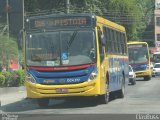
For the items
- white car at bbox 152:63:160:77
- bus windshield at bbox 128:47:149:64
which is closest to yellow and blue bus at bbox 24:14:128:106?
bus windshield at bbox 128:47:149:64

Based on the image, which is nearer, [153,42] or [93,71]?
[93,71]

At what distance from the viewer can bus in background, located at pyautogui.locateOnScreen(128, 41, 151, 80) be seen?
45.7 m

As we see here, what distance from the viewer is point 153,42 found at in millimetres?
114688

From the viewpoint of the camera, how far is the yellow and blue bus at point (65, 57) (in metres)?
18.6

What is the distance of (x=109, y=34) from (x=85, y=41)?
2900 millimetres

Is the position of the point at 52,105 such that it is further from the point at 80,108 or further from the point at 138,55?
the point at 138,55

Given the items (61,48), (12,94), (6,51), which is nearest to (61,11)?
(6,51)

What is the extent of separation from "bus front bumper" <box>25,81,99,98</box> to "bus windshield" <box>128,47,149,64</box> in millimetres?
27321

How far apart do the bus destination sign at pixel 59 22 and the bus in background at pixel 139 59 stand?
87.3ft

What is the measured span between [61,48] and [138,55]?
27.6 meters

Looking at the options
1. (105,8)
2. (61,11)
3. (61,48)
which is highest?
(105,8)

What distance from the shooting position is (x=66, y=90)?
18.6 meters

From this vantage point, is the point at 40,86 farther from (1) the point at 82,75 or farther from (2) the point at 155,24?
(2) the point at 155,24

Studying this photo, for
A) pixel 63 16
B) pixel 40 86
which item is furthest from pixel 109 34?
pixel 40 86
